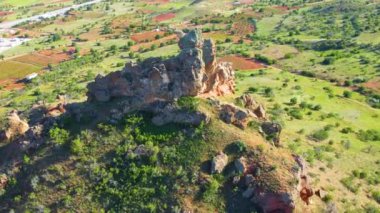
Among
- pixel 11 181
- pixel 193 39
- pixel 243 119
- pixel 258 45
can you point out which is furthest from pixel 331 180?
pixel 258 45

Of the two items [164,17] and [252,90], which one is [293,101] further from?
[164,17]

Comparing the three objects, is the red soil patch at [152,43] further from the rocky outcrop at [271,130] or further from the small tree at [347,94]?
the rocky outcrop at [271,130]

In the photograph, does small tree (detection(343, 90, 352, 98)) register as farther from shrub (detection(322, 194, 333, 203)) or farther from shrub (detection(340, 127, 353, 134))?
shrub (detection(322, 194, 333, 203))

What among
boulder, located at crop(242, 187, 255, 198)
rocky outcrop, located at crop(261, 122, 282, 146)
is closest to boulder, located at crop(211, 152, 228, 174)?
boulder, located at crop(242, 187, 255, 198)

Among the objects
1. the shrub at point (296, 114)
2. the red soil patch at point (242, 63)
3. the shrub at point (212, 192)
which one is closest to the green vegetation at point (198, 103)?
the shrub at point (212, 192)

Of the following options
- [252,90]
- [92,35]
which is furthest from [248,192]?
[92,35]

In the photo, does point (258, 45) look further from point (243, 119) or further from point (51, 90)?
point (243, 119)
